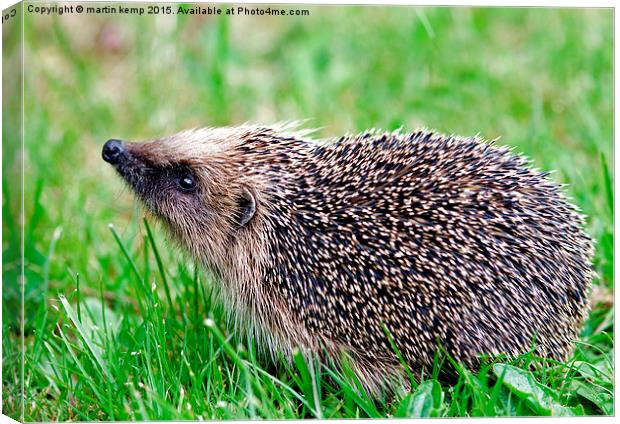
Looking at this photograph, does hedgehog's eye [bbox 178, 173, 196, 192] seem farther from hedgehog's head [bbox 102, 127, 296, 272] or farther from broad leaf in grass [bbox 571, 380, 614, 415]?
broad leaf in grass [bbox 571, 380, 614, 415]

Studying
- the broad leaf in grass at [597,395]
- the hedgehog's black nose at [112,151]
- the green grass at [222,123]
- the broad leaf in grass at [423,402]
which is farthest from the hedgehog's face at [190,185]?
the broad leaf in grass at [597,395]

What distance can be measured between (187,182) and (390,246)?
1288 mm

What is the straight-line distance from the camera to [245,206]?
5012 mm

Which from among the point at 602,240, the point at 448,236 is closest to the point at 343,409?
the point at 448,236

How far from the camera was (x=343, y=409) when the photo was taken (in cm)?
480

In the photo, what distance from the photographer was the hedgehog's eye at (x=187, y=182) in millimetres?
5113

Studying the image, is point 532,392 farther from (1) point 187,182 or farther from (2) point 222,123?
(2) point 222,123

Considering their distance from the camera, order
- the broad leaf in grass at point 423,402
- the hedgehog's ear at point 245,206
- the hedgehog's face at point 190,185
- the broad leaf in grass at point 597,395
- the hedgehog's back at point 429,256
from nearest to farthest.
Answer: the broad leaf in grass at point 423,402 < the hedgehog's back at point 429,256 < the broad leaf in grass at point 597,395 < the hedgehog's ear at point 245,206 < the hedgehog's face at point 190,185

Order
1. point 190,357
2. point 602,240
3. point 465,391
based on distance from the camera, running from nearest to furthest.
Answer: point 465,391
point 190,357
point 602,240

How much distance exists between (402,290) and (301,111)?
3.42 meters

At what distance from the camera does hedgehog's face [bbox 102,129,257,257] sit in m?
5.04

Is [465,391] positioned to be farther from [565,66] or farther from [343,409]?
[565,66]

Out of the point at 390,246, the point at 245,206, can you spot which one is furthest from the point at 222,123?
the point at 390,246

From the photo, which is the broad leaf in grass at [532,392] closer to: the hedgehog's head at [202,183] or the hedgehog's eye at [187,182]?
the hedgehog's head at [202,183]
